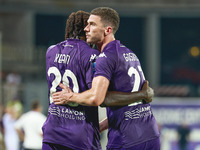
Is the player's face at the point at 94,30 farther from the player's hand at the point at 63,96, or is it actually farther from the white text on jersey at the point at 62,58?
the player's hand at the point at 63,96

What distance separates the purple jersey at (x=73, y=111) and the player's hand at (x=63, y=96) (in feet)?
0.16

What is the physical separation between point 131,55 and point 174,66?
1340 inches

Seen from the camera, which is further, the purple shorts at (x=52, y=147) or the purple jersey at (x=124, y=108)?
the purple shorts at (x=52, y=147)

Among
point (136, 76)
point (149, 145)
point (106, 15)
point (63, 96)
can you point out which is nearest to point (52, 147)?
point (63, 96)

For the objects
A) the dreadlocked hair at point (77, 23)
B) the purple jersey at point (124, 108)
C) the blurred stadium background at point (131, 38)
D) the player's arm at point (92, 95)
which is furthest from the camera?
the blurred stadium background at point (131, 38)

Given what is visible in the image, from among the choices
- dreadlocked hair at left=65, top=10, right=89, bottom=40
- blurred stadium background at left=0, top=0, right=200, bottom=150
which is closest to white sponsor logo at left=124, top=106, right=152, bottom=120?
dreadlocked hair at left=65, top=10, right=89, bottom=40

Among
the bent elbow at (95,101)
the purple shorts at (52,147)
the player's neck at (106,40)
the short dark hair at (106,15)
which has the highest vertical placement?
the short dark hair at (106,15)

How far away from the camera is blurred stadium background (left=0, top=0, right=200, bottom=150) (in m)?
32.2

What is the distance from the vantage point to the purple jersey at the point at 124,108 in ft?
14.3

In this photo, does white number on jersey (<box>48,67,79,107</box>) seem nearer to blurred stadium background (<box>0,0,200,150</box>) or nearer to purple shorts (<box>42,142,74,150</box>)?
purple shorts (<box>42,142,74,150</box>)

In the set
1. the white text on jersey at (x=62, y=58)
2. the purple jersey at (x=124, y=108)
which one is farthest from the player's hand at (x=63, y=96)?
the purple jersey at (x=124, y=108)

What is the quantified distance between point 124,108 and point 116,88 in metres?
0.19

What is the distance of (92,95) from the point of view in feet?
14.0

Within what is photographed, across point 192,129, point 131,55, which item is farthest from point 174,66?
point 131,55
